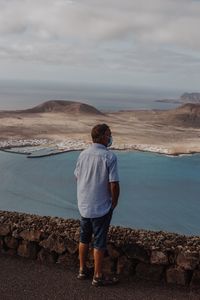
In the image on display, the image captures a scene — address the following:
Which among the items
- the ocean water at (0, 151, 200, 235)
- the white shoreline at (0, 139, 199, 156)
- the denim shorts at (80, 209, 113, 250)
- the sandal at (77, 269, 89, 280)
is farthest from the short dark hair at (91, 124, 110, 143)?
the white shoreline at (0, 139, 199, 156)

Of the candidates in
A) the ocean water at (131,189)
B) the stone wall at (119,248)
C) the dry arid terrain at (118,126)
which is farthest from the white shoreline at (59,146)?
the stone wall at (119,248)

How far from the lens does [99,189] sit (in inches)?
163

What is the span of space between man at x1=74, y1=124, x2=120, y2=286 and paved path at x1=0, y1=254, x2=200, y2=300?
146 millimetres

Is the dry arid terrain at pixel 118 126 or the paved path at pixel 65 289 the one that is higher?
the paved path at pixel 65 289

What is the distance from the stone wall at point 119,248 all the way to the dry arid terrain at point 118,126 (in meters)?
38.0

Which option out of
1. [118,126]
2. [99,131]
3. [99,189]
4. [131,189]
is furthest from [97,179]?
[118,126]

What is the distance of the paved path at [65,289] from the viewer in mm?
4016

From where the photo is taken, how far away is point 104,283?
4.22 m

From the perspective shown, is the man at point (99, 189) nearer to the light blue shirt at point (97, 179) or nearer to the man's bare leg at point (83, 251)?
the light blue shirt at point (97, 179)

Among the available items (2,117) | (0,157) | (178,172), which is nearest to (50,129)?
(2,117)

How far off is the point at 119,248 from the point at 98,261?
0.36m

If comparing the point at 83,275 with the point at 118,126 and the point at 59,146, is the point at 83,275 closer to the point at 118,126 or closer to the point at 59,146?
the point at 59,146

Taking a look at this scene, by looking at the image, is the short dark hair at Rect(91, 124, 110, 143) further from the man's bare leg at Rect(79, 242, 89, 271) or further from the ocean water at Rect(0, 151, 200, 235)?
the ocean water at Rect(0, 151, 200, 235)

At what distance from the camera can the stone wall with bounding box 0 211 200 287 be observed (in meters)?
4.29
